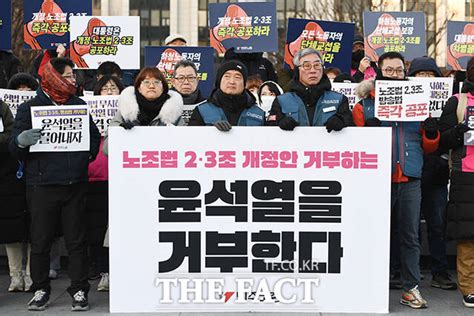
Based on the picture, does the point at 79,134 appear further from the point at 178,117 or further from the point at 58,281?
the point at 58,281

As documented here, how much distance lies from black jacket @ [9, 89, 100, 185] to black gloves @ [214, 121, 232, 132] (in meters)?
1.21

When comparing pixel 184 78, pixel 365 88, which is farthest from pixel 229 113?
pixel 184 78

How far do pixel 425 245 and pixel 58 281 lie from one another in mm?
3807

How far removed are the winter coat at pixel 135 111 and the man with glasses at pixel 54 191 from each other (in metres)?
0.33

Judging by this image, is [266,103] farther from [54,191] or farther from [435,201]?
[54,191]

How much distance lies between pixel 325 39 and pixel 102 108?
3.47m

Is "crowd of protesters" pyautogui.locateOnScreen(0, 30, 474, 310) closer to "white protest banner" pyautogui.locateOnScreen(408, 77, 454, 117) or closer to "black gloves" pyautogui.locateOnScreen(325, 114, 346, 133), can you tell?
"black gloves" pyautogui.locateOnScreen(325, 114, 346, 133)

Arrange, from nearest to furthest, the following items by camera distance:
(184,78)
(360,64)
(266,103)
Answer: (184,78) → (266,103) → (360,64)

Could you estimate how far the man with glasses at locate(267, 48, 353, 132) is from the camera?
6582mm

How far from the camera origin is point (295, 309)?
6395 millimetres

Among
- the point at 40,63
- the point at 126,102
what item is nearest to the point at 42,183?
the point at 126,102

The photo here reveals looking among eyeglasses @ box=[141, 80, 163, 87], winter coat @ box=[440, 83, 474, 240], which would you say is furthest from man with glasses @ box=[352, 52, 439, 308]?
eyeglasses @ box=[141, 80, 163, 87]

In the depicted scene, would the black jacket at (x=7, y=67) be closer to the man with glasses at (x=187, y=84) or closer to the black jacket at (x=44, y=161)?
the man with glasses at (x=187, y=84)

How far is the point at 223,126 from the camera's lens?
6340 mm
